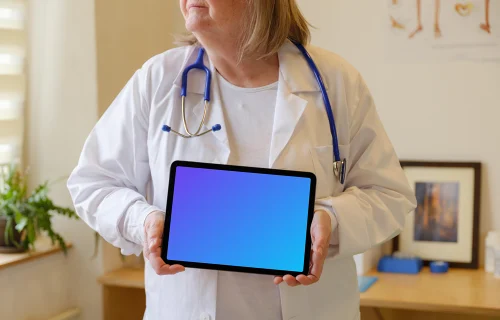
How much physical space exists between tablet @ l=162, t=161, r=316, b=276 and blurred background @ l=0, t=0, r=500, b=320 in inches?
38.7

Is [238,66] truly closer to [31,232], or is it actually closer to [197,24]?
[197,24]

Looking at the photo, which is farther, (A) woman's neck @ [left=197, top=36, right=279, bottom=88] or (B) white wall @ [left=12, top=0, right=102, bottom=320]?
(B) white wall @ [left=12, top=0, right=102, bottom=320]

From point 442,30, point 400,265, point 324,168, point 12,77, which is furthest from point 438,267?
point 12,77

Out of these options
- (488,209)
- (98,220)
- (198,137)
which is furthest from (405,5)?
(98,220)

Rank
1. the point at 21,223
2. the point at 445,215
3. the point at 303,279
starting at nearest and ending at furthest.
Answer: the point at 303,279
the point at 21,223
the point at 445,215

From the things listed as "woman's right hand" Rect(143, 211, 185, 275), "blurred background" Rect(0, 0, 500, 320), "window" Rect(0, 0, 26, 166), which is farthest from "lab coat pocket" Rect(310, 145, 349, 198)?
"window" Rect(0, 0, 26, 166)

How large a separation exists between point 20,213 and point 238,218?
1.03m

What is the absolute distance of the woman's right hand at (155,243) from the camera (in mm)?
1179

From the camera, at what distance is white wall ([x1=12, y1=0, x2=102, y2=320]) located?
7.25ft

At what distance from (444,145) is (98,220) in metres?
1.47

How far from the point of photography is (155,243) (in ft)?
3.92

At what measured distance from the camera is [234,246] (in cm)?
122

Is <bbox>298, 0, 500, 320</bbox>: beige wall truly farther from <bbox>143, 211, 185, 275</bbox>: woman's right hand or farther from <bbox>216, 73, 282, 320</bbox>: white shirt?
<bbox>143, 211, 185, 275</bbox>: woman's right hand

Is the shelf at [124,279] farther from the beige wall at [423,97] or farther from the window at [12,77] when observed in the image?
the beige wall at [423,97]
